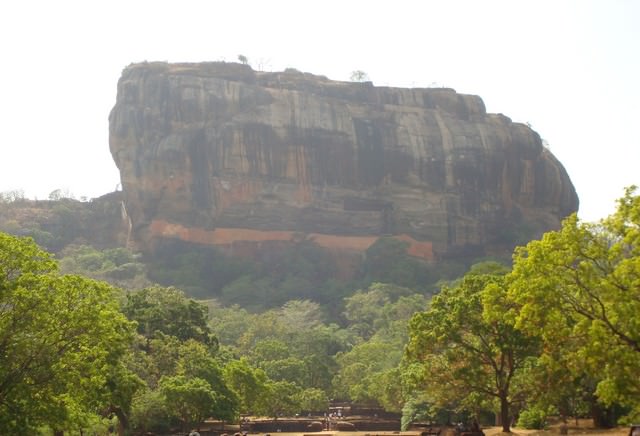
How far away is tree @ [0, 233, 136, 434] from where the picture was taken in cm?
1884

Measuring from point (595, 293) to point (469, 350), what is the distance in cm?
835

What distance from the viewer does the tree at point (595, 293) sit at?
1838 cm

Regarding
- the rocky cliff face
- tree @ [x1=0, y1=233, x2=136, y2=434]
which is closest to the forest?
tree @ [x1=0, y1=233, x2=136, y2=434]

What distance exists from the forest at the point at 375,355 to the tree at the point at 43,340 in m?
0.03

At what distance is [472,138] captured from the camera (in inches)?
3853

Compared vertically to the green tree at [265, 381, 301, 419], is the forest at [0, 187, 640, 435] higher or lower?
higher

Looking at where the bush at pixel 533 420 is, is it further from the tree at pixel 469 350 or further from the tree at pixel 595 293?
the tree at pixel 595 293

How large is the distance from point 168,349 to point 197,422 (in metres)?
4.62

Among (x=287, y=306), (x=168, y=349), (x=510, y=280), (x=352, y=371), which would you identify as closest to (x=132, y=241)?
(x=287, y=306)

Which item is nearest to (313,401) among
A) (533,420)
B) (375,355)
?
(375,355)

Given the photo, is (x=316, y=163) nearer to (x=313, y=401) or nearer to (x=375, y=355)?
(x=375, y=355)

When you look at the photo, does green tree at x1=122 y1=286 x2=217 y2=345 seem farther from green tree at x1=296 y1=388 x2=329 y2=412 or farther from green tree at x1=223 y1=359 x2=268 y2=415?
green tree at x1=296 y1=388 x2=329 y2=412

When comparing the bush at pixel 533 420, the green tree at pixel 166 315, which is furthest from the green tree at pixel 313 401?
the bush at pixel 533 420

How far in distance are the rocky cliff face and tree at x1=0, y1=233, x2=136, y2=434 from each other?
72134 mm
